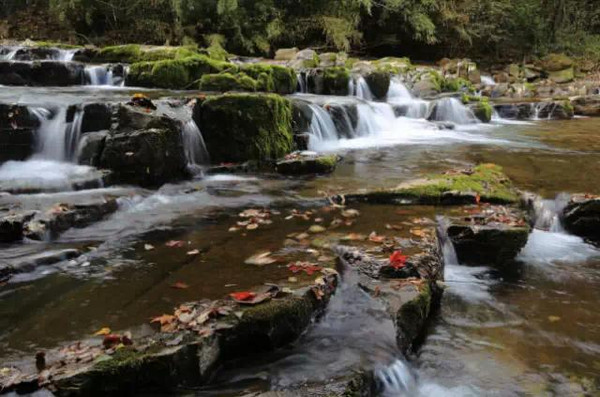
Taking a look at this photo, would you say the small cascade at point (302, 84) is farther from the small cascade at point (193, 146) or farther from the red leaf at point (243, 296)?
the red leaf at point (243, 296)

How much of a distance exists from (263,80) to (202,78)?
63.3 inches

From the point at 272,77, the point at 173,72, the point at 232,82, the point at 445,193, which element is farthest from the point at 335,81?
the point at 445,193

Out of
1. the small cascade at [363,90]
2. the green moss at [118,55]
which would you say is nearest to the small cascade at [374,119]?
the small cascade at [363,90]

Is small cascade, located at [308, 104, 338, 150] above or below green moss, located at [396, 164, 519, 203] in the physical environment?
above

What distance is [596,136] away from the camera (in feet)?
44.3

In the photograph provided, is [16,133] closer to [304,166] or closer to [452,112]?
[304,166]

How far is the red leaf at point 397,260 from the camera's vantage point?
4.42 meters

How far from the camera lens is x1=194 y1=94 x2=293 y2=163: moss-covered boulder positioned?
28.8ft

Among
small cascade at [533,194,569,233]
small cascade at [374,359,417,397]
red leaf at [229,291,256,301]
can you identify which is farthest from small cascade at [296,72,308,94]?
small cascade at [374,359,417,397]

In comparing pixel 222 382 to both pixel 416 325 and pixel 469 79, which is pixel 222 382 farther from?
pixel 469 79

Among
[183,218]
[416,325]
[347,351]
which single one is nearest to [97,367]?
[347,351]

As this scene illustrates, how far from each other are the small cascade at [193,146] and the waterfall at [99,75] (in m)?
6.39

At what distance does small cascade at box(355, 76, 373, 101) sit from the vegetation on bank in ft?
24.0

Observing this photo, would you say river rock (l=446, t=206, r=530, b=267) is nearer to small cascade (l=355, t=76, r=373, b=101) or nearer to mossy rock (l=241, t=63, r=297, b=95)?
mossy rock (l=241, t=63, r=297, b=95)
